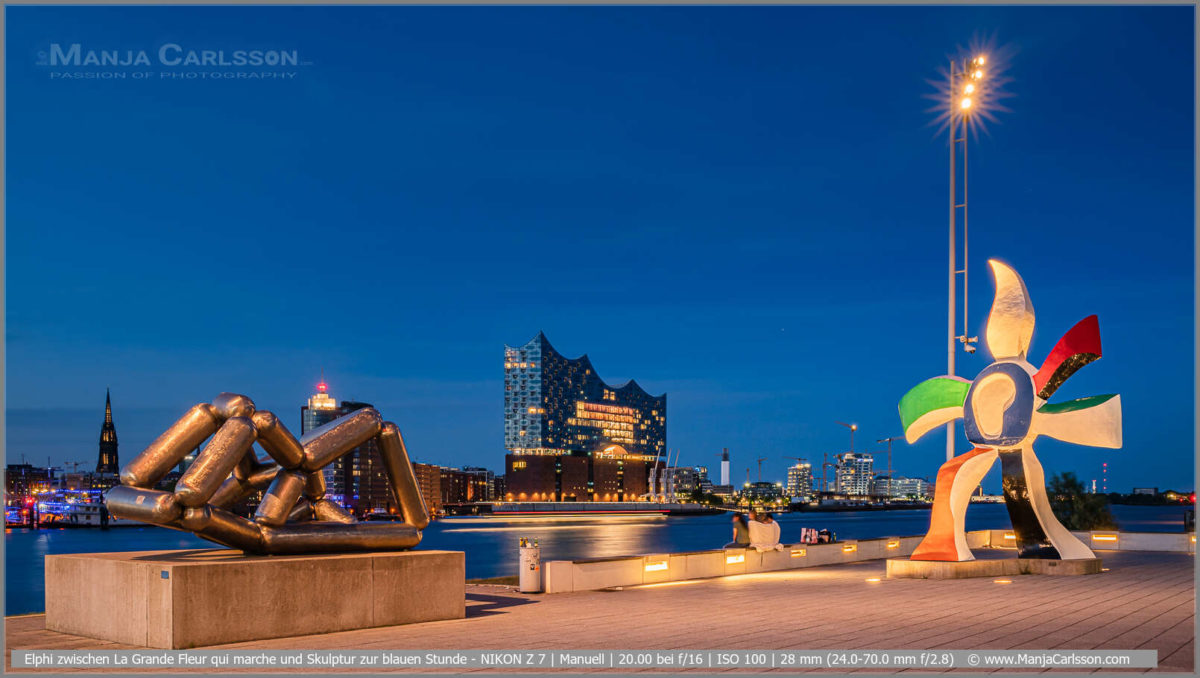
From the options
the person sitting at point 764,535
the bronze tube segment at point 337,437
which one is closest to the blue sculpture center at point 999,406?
the person sitting at point 764,535

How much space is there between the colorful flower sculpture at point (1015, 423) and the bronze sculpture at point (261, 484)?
39.4 feet

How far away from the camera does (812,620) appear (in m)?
13.5

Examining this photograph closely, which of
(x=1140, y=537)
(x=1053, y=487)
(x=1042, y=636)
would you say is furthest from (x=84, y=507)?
(x=1042, y=636)

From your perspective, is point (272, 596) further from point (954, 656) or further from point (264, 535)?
point (954, 656)

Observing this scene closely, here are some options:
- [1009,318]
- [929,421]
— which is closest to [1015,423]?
[929,421]

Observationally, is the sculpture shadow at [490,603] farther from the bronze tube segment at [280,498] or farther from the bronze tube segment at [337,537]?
the bronze tube segment at [280,498]

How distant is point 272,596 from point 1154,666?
30.8 ft

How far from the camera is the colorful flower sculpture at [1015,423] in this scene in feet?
68.0

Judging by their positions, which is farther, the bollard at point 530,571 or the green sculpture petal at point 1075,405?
the green sculpture petal at point 1075,405

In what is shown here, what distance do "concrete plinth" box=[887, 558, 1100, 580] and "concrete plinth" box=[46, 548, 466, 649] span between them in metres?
10.8

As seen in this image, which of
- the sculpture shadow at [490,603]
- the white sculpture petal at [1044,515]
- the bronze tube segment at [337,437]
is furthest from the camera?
the white sculpture petal at [1044,515]

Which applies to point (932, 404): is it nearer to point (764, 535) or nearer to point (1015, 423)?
point (1015, 423)

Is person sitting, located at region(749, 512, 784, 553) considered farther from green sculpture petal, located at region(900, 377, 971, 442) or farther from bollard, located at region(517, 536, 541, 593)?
bollard, located at region(517, 536, 541, 593)

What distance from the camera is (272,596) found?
475 inches
